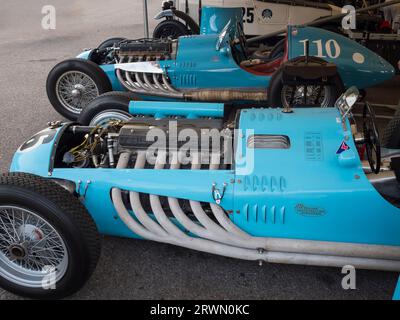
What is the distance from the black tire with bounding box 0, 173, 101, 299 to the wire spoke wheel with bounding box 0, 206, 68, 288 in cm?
10

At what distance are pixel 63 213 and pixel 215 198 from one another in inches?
34.5

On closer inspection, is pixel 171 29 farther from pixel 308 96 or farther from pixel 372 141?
pixel 372 141

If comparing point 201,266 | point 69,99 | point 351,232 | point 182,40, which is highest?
point 182,40

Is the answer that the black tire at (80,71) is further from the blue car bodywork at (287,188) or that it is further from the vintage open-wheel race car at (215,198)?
the blue car bodywork at (287,188)

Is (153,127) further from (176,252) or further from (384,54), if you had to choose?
(384,54)

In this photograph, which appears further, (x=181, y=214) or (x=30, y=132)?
(x=30, y=132)

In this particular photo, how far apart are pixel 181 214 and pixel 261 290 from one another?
2.35ft

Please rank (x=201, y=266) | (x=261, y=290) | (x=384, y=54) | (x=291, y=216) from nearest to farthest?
1. (x=291, y=216)
2. (x=261, y=290)
3. (x=201, y=266)
4. (x=384, y=54)

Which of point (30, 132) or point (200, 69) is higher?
point (200, 69)

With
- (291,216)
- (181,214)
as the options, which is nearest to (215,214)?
(181,214)

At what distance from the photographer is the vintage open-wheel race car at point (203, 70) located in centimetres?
475

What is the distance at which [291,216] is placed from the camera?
2424 mm

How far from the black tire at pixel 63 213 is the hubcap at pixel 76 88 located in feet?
8.99

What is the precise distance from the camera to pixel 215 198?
2.46 meters
